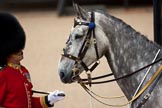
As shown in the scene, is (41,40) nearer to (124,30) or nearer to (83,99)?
(83,99)

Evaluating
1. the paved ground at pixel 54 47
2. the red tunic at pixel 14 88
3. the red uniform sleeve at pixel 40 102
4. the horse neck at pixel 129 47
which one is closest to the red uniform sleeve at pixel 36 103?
the red uniform sleeve at pixel 40 102

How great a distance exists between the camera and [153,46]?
2.82 meters

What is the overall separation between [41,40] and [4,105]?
5.65 meters

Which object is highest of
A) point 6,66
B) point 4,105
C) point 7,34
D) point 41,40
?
point 7,34

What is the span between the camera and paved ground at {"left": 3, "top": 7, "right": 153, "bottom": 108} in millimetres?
5469

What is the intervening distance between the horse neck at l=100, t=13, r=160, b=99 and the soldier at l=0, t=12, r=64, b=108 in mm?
552

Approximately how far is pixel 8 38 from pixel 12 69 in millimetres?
183

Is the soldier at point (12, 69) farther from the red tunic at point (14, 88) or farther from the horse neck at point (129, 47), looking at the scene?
the horse neck at point (129, 47)

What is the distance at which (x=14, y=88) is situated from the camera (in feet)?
8.64

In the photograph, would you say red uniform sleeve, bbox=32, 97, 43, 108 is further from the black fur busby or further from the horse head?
the black fur busby

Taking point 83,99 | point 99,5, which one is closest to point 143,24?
point 99,5

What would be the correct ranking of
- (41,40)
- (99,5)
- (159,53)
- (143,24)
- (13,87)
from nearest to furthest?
(13,87) → (159,53) → (41,40) → (143,24) → (99,5)

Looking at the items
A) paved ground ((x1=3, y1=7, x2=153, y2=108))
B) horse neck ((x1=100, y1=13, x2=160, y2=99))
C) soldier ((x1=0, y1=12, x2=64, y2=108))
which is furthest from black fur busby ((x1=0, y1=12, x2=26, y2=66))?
paved ground ((x1=3, y1=7, x2=153, y2=108))

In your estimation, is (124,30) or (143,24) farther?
(143,24)
